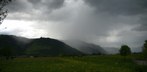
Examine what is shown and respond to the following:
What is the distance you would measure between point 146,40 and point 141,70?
83.9 metres

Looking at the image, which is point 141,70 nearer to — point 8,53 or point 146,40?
point 146,40

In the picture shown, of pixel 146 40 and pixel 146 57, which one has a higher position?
pixel 146 40

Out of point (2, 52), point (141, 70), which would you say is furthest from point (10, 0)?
point (2, 52)

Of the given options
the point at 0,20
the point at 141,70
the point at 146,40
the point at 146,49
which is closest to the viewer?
the point at 0,20

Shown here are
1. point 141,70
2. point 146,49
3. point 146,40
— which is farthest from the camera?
point 146,40

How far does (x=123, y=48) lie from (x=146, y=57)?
1255 cm

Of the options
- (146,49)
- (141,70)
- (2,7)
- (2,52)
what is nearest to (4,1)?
(2,7)

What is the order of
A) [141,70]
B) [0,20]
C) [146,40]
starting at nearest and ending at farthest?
[0,20]
[141,70]
[146,40]

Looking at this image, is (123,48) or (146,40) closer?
(123,48)

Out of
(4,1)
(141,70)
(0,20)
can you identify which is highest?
(4,1)

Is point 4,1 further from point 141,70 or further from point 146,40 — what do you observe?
point 146,40

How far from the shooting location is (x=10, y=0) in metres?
35.2

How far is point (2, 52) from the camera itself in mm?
150750

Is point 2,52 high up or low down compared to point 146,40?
down
